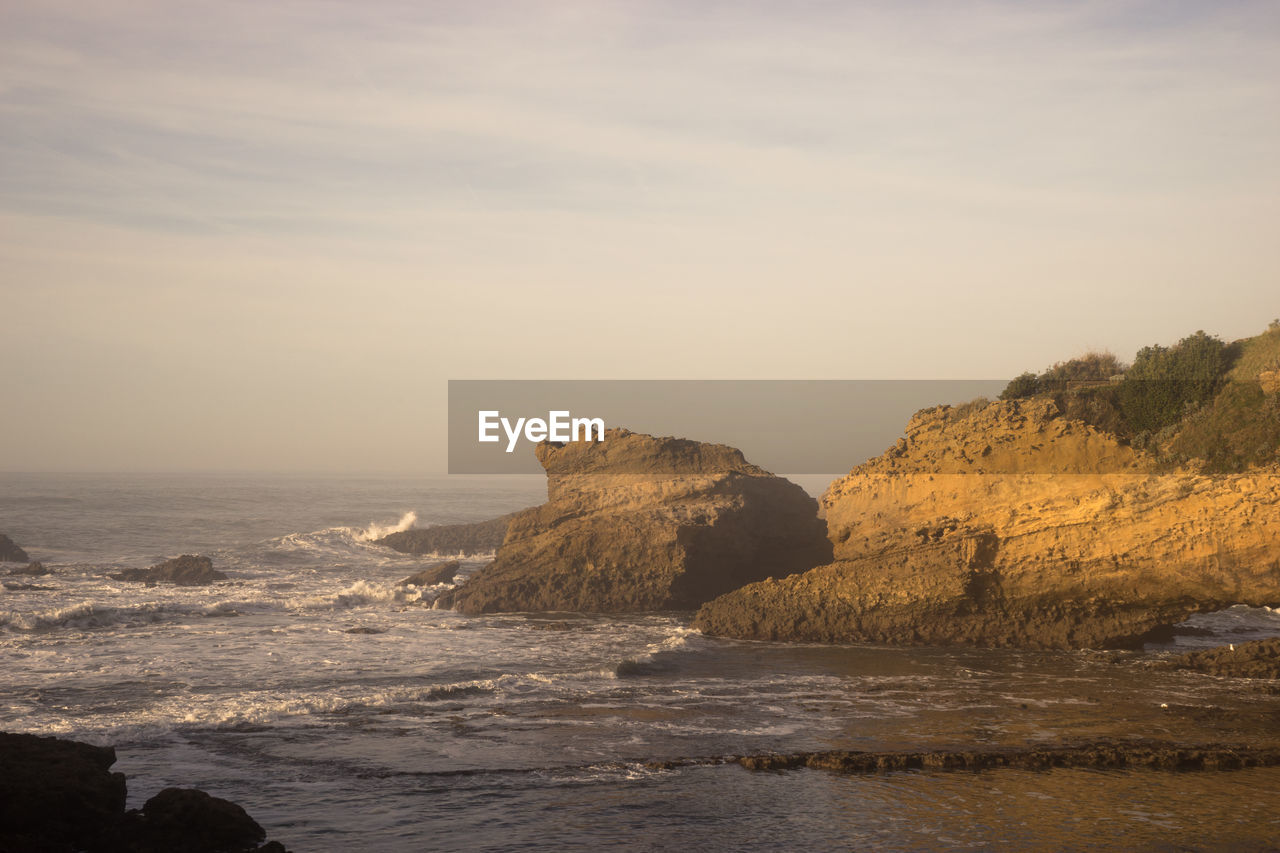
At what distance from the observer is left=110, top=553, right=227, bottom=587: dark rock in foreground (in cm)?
3512

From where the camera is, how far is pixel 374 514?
83812mm

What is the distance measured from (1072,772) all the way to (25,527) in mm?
62316

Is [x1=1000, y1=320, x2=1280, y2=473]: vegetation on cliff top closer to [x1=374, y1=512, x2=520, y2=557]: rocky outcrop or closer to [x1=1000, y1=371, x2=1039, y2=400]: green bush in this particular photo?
[x1=1000, y1=371, x2=1039, y2=400]: green bush

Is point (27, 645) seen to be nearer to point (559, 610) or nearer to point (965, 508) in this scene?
point (559, 610)

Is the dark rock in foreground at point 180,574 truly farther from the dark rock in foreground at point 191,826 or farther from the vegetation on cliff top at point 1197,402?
the vegetation on cliff top at point 1197,402

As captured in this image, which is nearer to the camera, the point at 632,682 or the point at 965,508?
the point at 632,682

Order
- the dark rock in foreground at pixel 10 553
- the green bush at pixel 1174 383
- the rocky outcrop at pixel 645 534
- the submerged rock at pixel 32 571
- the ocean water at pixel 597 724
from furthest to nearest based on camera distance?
the dark rock in foreground at pixel 10 553, the submerged rock at pixel 32 571, the rocky outcrop at pixel 645 534, the green bush at pixel 1174 383, the ocean water at pixel 597 724

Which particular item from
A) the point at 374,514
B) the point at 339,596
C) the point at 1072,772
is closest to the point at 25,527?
the point at 374,514

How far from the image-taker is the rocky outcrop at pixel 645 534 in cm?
2797

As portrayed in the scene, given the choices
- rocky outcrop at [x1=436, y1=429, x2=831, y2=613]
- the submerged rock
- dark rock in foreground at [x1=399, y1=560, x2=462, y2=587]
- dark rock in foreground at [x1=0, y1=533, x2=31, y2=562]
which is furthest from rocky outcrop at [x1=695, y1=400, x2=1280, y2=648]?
dark rock in foreground at [x1=0, y1=533, x2=31, y2=562]

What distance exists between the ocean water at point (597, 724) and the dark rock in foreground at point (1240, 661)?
2.45 feet

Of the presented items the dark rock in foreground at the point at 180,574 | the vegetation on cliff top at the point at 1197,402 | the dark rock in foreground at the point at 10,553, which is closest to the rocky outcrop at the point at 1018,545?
the vegetation on cliff top at the point at 1197,402

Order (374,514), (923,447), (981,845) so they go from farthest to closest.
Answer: (374,514)
(923,447)
(981,845)

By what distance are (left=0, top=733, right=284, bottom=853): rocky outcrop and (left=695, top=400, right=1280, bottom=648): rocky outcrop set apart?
15162 mm
